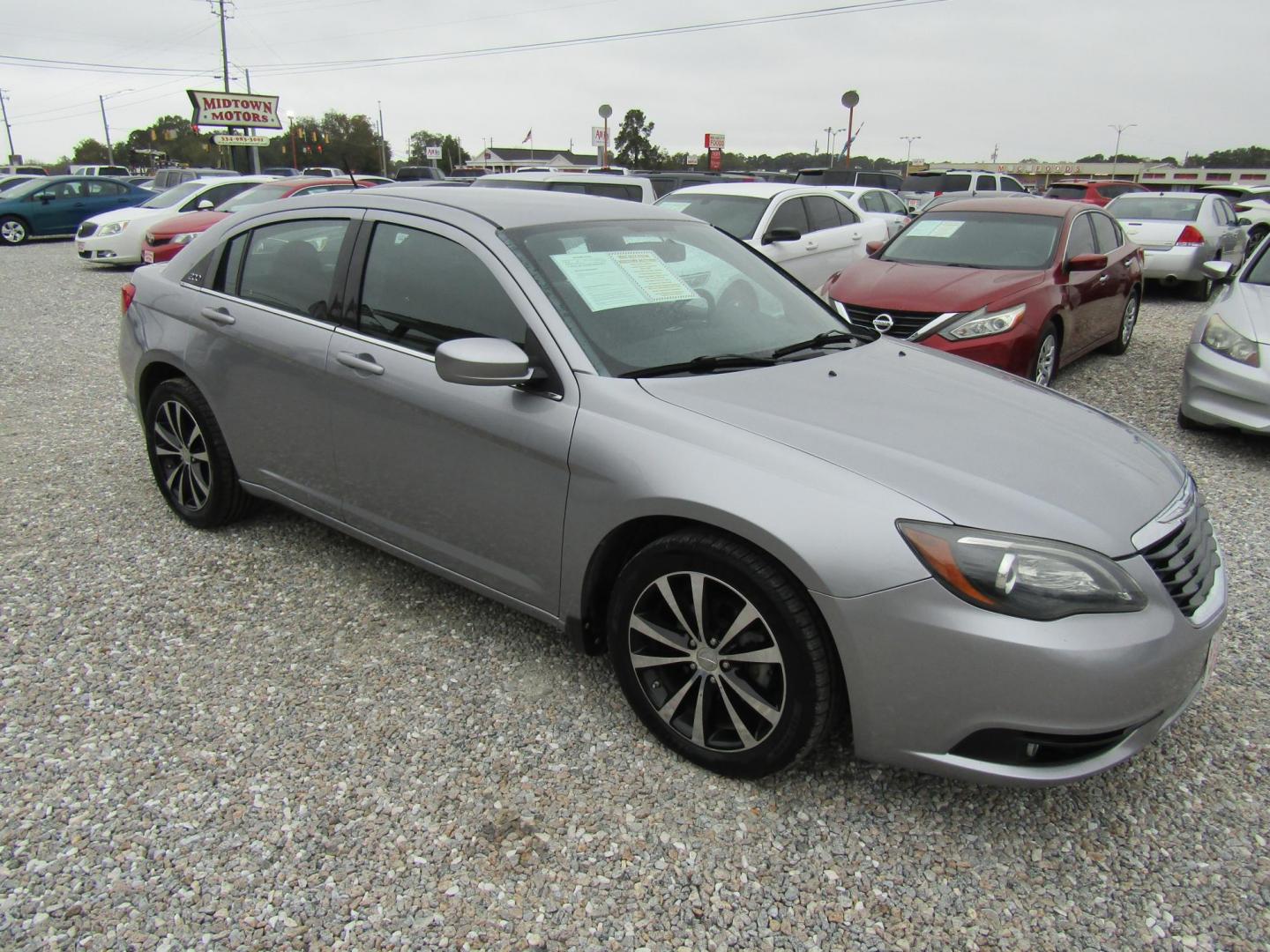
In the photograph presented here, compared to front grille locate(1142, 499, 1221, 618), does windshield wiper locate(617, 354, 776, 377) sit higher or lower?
higher

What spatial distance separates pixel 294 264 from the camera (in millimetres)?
3598

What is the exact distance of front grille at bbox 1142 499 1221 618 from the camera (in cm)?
229

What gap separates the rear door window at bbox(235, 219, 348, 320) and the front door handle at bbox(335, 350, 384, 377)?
25 centimetres

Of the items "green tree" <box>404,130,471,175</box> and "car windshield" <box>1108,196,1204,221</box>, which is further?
"green tree" <box>404,130,471,175</box>

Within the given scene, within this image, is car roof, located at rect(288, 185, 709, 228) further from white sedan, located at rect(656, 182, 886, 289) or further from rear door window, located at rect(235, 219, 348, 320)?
white sedan, located at rect(656, 182, 886, 289)

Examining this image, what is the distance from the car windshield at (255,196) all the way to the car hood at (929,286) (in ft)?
33.4

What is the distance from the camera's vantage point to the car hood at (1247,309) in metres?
5.47

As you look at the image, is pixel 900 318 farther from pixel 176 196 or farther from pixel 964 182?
pixel 964 182

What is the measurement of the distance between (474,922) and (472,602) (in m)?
1.61

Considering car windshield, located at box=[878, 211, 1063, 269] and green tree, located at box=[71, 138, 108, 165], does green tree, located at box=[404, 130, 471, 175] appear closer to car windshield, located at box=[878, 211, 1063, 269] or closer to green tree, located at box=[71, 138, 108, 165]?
green tree, located at box=[71, 138, 108, 165]

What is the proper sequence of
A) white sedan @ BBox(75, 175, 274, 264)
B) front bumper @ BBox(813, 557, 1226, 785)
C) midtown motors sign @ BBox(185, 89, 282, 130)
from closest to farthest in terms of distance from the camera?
1. front bumper @ BBox(813, 557, 1226, 785)
2. white sedan @ BBox(75, 175, 274, 264)
3. midtown motors sign @ BBox(185, 89, 282, 130)

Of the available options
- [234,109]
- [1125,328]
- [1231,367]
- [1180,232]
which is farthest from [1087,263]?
[234,109]

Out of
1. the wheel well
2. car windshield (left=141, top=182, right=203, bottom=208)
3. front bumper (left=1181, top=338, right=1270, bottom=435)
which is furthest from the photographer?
car windshield (left=141, top=182, right=203, bottom=208)

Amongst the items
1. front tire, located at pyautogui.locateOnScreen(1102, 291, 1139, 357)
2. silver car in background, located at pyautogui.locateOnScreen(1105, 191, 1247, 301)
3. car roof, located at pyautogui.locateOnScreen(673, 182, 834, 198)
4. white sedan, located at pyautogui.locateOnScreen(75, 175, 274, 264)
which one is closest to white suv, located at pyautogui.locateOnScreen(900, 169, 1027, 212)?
silver car in background, located at pyautogui.locateOnScreen(1105, 191, 1247, 301)
